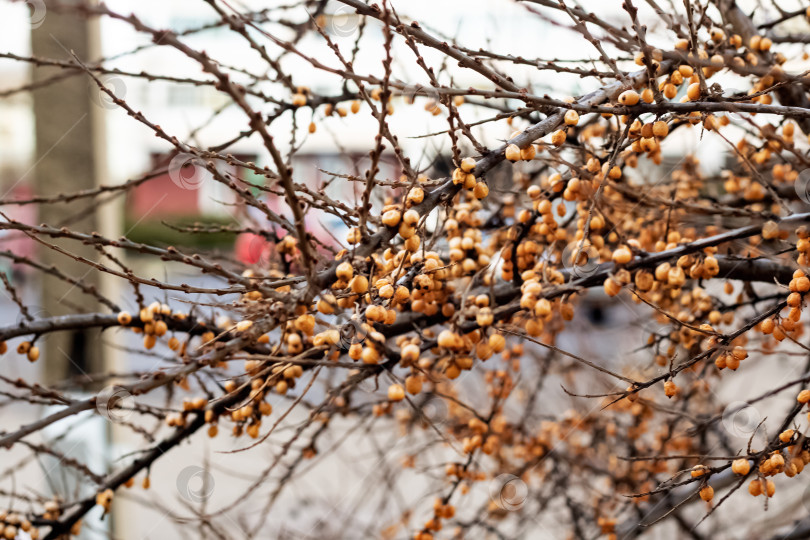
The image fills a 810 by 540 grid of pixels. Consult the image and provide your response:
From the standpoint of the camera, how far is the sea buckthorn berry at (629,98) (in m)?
1.39

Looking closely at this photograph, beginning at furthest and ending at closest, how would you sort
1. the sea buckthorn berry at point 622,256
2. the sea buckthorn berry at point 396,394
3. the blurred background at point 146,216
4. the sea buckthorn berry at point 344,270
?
the blurred background at point 146,216 < the sea buckthorn berry at point 622,256 < the sea buckthorn berry at point 396,394 < the sea buckthorn berry at point 344,270

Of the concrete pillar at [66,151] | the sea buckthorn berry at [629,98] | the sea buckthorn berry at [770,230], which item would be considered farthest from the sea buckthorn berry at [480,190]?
the concrete pillar at [66,151]

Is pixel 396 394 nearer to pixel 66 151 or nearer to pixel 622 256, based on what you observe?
pixel 622 256

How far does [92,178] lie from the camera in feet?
12.3

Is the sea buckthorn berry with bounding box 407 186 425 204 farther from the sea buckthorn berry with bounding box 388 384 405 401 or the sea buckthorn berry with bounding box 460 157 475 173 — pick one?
the sea buckthorn berry with bounding box 388 384 405 401

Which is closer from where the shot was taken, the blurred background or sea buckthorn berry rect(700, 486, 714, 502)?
sea buckthorn berry rect(700, 486, 714, 502)

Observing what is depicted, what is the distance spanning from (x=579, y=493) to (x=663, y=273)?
3.97 meters

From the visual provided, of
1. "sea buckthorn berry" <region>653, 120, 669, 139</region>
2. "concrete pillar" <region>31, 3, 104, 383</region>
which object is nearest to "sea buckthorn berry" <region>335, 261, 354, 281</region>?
"sea buckthorn berry" <region>653, 120, 669, 139</region>

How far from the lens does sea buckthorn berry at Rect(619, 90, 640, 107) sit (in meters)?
1.39

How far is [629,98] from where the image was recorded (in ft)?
4.58

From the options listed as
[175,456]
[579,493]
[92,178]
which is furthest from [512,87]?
[175,456]

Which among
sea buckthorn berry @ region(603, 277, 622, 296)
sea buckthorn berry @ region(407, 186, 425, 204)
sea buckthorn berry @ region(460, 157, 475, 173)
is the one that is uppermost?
sea buckthorn berry @ region(460, 157, 475, 173)

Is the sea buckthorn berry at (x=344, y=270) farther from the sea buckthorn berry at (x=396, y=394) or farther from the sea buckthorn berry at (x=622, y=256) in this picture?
the sea buckthorn berry at (x=622, y=256)

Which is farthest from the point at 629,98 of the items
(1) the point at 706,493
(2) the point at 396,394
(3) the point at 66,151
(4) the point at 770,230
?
(3) the point at 66,151
